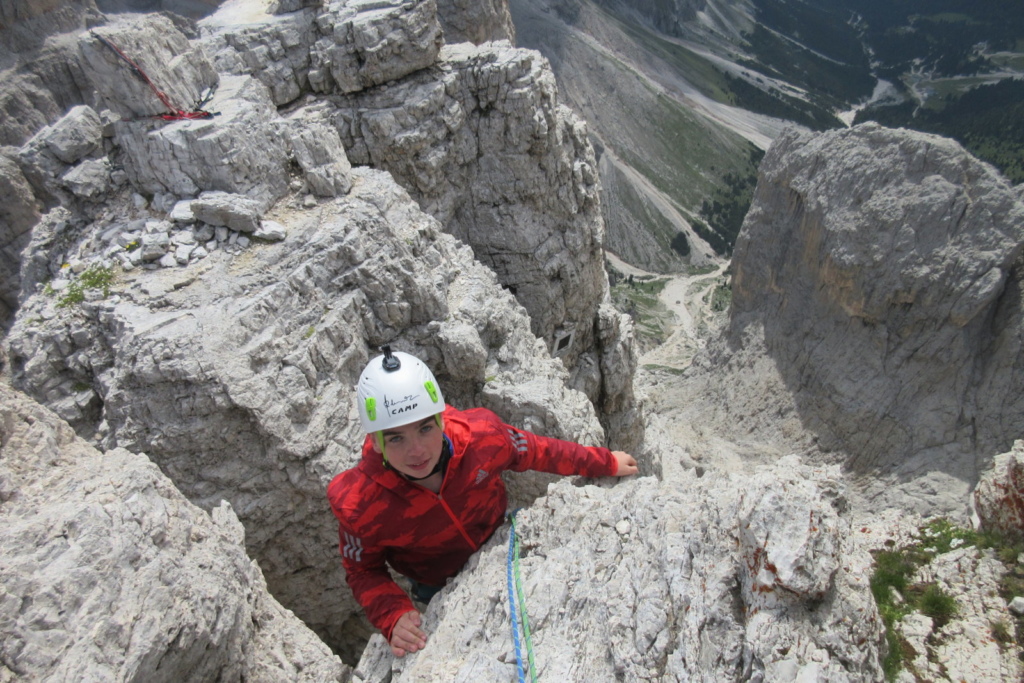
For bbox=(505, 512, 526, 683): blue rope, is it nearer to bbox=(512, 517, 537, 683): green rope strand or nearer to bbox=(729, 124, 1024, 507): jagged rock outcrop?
bbox=(512, 517, 537, 683): green rope strand

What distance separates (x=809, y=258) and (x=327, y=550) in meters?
29.6

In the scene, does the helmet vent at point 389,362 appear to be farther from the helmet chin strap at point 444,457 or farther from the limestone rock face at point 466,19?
the limestone rock face at point 466,19

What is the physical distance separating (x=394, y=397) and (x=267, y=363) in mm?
4795

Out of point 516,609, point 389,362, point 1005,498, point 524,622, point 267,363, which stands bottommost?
point 267,363

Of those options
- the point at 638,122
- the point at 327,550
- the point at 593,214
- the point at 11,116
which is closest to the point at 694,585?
the point at 327,550

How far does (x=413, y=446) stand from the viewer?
597 centimetres

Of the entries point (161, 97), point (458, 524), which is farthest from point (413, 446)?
point (161, 97)

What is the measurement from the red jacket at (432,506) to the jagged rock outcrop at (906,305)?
25.1m

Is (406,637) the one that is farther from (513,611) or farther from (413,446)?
(413,446)

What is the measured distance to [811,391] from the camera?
3064 cm

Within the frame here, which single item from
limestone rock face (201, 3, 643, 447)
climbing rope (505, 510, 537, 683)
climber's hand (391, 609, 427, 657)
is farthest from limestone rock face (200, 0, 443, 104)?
climber's hand (391, 609, 427, 657)

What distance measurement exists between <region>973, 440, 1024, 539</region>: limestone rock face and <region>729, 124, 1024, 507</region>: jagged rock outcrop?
66.6 feet

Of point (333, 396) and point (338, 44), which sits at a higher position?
point (338, 44)

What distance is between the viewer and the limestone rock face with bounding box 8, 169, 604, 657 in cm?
920
